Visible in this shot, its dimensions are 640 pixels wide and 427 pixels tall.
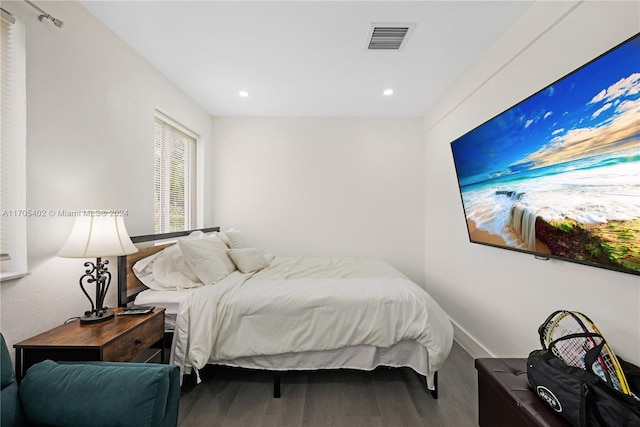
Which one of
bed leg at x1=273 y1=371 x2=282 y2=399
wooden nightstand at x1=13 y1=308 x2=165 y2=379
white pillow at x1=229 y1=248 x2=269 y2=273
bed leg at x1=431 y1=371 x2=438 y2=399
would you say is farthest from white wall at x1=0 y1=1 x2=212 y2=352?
bed leg at x1=431 y1=371 x2=438 y2=399

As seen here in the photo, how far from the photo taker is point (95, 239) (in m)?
1.55

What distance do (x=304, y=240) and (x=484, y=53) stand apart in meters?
2.86

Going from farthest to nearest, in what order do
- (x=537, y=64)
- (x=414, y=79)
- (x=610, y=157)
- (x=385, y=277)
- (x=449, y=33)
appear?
(x=414, y=79) → (x=385, y=277) → (x=449, y=33) → (x=537, y=64) → (x=610, y=157)

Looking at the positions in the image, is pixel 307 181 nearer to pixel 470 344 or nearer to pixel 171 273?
pixel 171 273

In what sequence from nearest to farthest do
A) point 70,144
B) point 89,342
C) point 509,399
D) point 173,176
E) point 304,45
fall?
1. point 509,399
2. point 89,342
3. point 70,144
4. point 304,45
5. point 173,176

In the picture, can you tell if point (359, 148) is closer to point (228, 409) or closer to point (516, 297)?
point (516, 297)

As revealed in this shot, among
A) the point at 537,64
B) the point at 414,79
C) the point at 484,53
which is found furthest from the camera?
the point at 414,79

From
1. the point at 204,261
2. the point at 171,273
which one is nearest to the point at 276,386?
the point at 204,261

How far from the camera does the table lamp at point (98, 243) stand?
4.94 feet

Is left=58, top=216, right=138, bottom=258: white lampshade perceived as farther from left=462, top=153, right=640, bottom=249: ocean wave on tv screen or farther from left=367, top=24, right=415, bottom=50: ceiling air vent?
left=462, top=153, right=640, bottom=249: ocean wave on tv screen

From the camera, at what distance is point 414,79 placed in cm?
277

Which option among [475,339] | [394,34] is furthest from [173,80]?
[475,339]

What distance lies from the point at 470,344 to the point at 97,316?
302 cm

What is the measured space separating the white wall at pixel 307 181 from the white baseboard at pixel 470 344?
153cm
